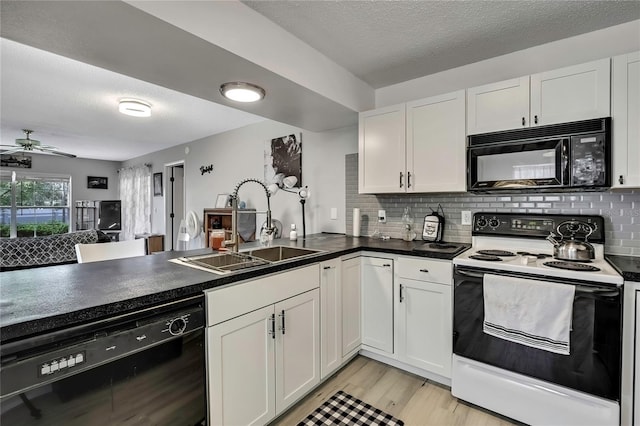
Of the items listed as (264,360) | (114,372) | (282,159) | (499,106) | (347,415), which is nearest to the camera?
(114,372)

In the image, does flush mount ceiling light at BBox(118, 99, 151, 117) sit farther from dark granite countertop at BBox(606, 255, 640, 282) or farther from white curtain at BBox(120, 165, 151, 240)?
dark granite countertop at BBox(606, 255, 640, 282)

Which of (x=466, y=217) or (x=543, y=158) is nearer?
(x=543, y=158)

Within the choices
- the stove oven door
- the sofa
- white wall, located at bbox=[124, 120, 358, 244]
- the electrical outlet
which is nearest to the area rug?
the stove oven door

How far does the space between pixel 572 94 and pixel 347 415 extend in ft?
7.59

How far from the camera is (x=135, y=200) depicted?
6.58 metres

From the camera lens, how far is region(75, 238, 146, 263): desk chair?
1.98 metres

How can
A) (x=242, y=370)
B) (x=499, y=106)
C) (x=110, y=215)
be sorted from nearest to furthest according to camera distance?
(x=242, y=370)
(x=499, y=106)
(x=110, y=215)

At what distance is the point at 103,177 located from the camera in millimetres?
7438

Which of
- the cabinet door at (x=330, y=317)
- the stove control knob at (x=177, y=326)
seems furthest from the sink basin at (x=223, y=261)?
the cabinet door at (x=330, y=317)

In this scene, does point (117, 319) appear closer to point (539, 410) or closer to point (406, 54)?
point (539, 410)

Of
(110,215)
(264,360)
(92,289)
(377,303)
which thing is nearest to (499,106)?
(377,303)

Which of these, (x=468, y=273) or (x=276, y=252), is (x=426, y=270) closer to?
(x=468, y=273)

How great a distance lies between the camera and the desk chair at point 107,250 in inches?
78.1

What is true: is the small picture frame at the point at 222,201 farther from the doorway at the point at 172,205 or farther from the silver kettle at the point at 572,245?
the silver kettle at the point at 572,245
